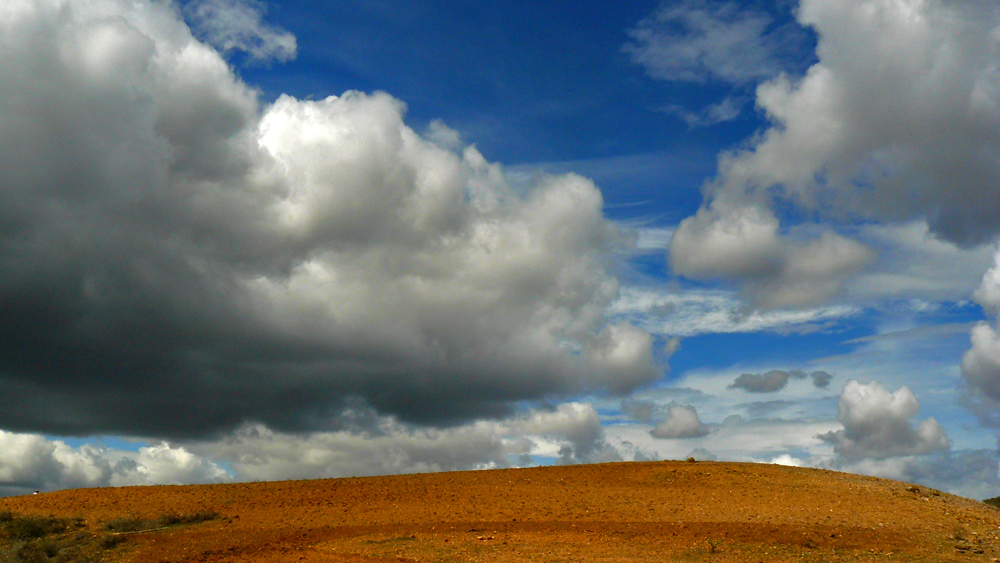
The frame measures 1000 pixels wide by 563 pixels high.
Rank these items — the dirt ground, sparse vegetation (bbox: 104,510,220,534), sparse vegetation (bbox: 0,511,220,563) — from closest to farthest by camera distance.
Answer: the dirt ground → sparse vegetation (bbox: 0,511,220,563) → sparse vegetation (bbox: 104,510,220,534)

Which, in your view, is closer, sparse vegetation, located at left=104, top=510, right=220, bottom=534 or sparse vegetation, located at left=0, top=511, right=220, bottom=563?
sparse vegetation, located at left=0, top=511, right=220, bottom=563

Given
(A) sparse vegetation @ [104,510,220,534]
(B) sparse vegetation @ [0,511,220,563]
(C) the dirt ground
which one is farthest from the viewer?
(A) sparse vegetation @ [104,510,220,534]

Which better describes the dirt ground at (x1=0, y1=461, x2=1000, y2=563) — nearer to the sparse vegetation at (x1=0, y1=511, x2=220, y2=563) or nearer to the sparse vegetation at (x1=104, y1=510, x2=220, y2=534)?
the sparse vegetation at (x1=0, y1=511, x2=220, y2=563)

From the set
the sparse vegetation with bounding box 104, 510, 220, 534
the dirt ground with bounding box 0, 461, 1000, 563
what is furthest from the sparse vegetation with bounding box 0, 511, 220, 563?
the dirt ground with bounding box 0, 461, 1000, 563

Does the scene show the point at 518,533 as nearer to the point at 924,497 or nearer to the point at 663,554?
the point at 663,554

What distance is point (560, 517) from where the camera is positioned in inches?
1288

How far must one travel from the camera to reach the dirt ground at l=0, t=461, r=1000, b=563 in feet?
89.4

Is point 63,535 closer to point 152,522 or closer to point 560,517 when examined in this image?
point 152,522

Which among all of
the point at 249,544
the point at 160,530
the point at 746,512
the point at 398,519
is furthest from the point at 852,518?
the point at 160,530

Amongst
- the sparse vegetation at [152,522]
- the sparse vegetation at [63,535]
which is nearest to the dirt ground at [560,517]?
the sparse vegetation at [63,535]

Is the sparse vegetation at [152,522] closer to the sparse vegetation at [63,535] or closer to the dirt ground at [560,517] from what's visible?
the sparse vegetation at [63,535]

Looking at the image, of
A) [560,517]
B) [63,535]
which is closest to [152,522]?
[63,535]

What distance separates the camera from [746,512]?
3266 cm

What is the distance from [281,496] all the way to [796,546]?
25.6 meters
